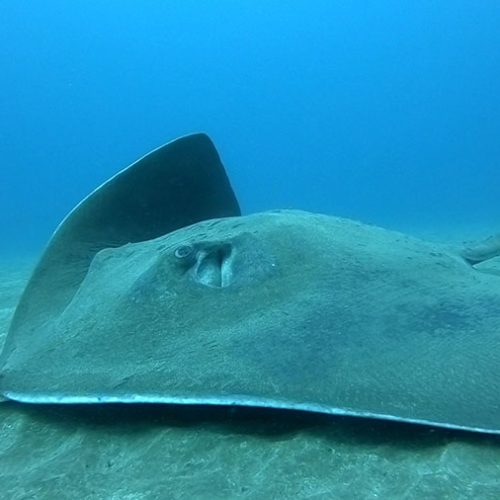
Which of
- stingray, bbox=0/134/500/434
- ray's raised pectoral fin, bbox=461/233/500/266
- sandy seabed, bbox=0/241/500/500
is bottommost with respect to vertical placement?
ray's raised pectoral fin, bbox=461/233/500/266

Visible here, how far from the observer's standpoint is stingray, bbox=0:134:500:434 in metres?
1.96

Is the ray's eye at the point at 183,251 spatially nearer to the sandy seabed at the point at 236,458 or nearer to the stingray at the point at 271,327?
the stingray at the point at 271,327

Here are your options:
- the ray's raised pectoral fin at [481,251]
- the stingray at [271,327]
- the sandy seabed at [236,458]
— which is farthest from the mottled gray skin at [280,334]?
the ray's raised pectoral fin at [481,251]

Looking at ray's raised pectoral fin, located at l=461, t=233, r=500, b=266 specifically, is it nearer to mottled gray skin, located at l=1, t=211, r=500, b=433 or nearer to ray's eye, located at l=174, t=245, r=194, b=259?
mottled gray skin, located at l=1, t=211, r=500, b=433

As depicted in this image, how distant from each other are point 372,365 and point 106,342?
1.29 meters

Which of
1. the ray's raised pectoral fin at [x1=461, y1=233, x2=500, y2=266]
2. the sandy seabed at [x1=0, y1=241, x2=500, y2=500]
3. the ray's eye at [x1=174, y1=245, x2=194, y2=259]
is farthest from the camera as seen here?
the ray's raised pectoral fin at [x1=461, y1=233, x2=500, y2=266]

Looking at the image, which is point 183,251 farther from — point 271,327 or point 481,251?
point 481,251

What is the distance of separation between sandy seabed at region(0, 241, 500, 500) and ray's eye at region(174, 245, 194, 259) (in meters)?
0.85

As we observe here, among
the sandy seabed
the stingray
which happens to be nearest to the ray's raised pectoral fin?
the stingray

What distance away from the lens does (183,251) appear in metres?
2.81

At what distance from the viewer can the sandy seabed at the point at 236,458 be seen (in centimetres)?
194

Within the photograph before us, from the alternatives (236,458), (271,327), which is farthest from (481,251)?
(236,458)

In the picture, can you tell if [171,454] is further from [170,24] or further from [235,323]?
[170,24]

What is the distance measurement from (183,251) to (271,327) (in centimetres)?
81
